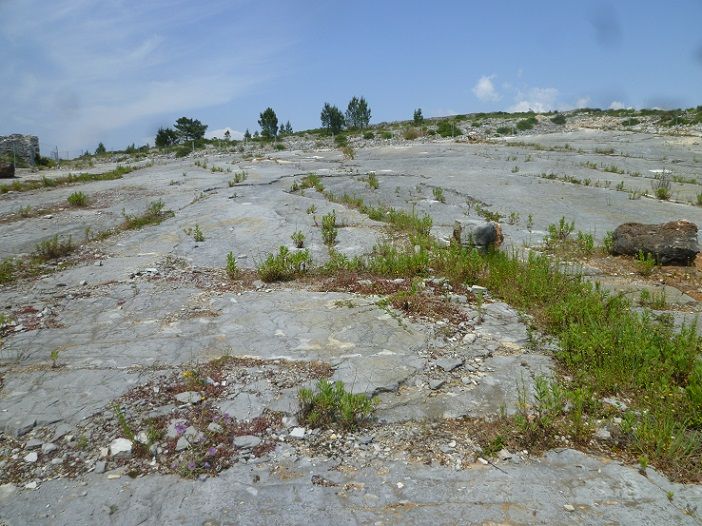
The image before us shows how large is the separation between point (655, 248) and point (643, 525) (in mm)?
4659

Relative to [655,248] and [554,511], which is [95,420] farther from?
[655,248]

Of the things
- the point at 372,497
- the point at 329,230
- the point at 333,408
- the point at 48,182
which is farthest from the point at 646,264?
the point at 48,182

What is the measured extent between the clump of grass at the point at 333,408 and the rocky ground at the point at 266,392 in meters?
0.08

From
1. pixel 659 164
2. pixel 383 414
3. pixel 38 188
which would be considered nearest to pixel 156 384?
pixel 383 414

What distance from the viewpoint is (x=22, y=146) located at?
2500 cm

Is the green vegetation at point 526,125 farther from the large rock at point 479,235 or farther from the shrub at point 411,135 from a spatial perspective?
the large rock at point 479,235

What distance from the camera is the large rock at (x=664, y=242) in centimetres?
588

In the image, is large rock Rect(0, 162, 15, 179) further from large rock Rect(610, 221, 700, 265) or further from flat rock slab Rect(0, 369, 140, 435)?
large rock Rect(610, 221, 700, 265)

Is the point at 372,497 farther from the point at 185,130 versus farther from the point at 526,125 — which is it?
the point at 185,130

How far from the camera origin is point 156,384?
357 cm

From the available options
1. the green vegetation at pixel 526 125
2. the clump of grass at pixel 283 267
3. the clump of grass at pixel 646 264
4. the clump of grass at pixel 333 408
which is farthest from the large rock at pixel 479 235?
the green vegetation at pixel 526 125

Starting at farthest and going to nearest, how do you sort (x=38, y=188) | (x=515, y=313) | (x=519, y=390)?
(x=38, y=188) → (x=515, y=313) → (x=519, y=390)

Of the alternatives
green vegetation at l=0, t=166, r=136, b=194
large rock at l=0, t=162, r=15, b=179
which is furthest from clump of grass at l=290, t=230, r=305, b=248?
large rock at l=0, t=162, r=15, b=179

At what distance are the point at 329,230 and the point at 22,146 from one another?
2552 cm
